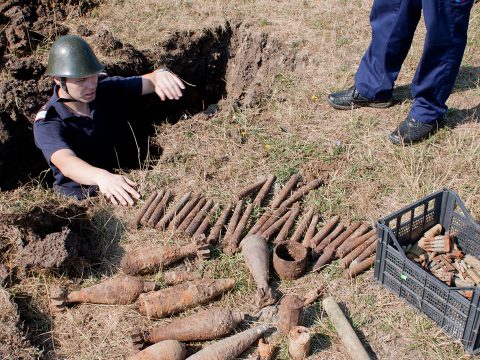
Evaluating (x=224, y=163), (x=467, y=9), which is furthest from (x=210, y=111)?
(x=467, y=9)

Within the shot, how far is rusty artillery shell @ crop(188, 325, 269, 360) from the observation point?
3.79 metres

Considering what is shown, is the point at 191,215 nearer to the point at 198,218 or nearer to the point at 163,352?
the point at 198,218

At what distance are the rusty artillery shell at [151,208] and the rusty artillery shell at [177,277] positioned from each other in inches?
26.7

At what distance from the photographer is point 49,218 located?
472 cm

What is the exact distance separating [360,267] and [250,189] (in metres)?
1.38

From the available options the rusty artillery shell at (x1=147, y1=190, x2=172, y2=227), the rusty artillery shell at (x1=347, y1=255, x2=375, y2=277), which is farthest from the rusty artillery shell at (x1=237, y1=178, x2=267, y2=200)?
the rusty artillery shell at (x1=347, y1=255, x2=375, y2=277)

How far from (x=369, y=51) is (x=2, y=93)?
174 inches

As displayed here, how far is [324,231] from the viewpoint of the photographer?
15.8ft

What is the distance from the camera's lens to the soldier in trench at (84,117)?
5.16 meters

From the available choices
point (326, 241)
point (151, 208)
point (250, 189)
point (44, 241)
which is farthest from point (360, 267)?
point (44, 241)

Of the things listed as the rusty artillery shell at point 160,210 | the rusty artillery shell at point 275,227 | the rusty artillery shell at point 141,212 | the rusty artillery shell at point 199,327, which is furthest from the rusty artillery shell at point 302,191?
the rusty artillery shell at point 199,327

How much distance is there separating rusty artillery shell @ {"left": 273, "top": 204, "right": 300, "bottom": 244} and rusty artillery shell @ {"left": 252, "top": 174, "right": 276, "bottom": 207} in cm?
33

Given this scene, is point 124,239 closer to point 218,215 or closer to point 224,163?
point 218,215

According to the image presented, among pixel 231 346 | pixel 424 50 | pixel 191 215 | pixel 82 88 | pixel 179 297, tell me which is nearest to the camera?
pixel 231 346
